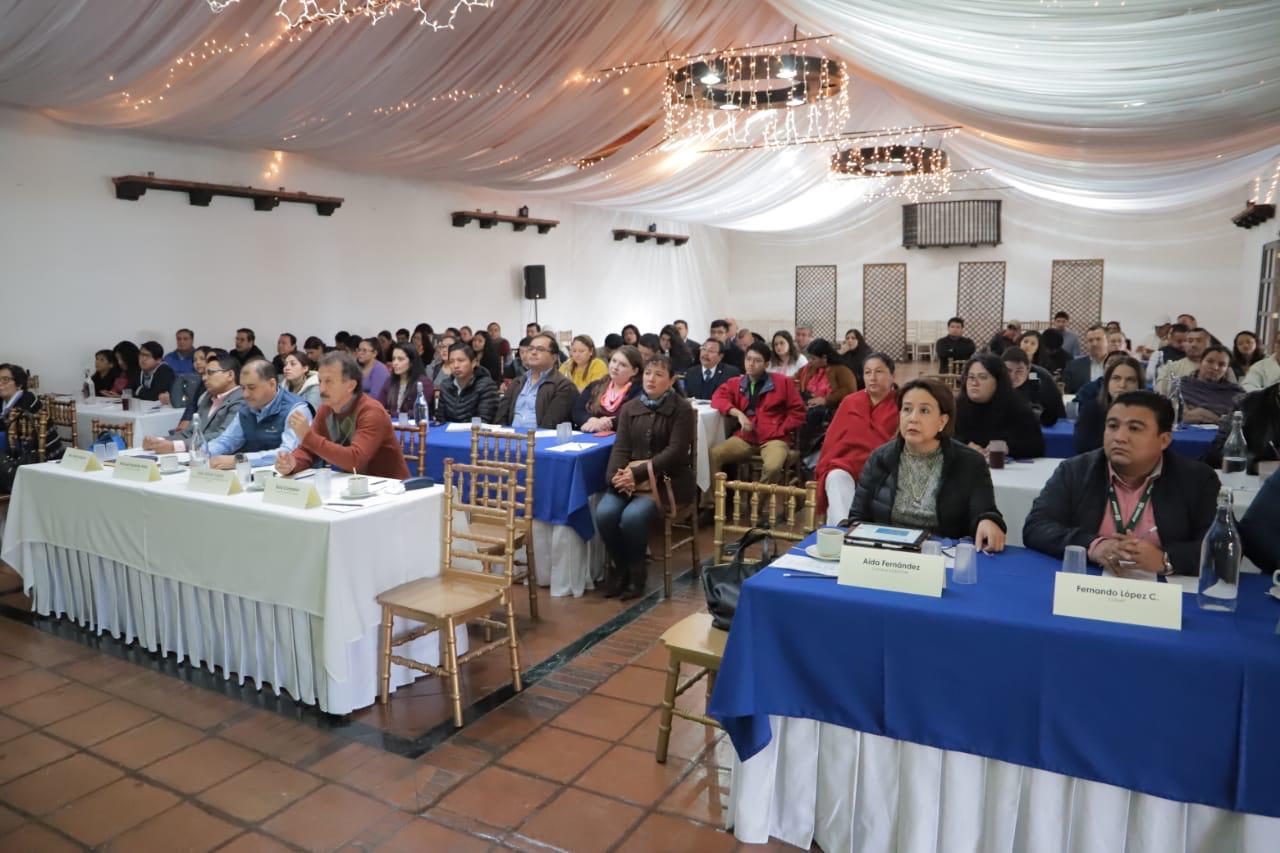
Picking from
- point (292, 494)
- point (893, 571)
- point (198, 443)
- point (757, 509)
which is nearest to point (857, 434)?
point (757, 509)

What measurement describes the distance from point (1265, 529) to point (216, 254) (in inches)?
349

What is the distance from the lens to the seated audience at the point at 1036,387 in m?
5.46

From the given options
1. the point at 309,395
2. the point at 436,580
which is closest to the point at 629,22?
the point at 309,395

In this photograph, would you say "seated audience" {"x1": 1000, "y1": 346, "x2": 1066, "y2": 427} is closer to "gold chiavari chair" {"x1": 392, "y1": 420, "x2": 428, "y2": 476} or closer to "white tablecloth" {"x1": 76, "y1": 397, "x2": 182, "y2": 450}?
"gold chiavari chair" {"x1": 392, "y1": 420, "x2": 428, "y2": 476}

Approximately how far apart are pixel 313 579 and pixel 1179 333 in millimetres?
8240

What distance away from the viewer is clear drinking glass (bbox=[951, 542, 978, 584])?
2.37m

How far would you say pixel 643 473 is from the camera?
464 cm

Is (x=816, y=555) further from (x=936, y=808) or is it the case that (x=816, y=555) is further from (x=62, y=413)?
(x=62, y=413)

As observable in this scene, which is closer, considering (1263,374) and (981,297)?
(1263,374)

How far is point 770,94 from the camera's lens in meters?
6.46

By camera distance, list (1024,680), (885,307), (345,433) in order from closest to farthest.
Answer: (1024,680) → (345,433) → (885,307)

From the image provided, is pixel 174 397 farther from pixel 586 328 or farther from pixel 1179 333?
pixel 1179 333

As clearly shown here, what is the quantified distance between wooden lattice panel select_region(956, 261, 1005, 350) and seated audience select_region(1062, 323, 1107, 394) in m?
8.88

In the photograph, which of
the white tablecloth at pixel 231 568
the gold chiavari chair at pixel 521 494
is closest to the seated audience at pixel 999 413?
the gold chiavari chair at pixel 521 494
